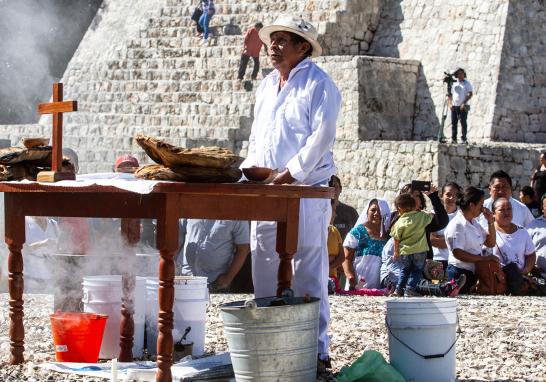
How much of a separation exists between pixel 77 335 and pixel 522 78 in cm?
1670

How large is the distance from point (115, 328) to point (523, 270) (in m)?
5.42

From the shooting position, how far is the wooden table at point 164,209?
20.7 ft

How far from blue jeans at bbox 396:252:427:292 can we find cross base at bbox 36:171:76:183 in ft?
16.4

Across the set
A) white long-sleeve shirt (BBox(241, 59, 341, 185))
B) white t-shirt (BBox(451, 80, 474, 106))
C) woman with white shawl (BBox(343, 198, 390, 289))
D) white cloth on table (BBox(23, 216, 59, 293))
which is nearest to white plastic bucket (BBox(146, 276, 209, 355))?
white long-sleeve shirt (BBox(241, 59, 341, 185))

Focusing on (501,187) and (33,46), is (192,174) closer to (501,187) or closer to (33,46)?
(501,187)

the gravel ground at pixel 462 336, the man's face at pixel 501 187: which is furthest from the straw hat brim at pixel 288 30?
the man's face at pixel 501 187

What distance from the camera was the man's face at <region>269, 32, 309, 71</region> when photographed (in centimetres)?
718

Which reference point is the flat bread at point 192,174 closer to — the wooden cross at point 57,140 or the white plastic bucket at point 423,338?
the wooden cross at point 57,140

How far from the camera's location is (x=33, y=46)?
36.0 metres

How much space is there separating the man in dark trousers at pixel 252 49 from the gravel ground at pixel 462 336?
12.8 meters

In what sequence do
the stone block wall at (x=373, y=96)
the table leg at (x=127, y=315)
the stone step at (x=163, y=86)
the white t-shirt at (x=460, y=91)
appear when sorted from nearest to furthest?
the table leg at (x=127, y=315), the white t-shirt at (x=460, y=91), the stone block wall at (x=373, y=96), the stone step at (x=163, y=86)

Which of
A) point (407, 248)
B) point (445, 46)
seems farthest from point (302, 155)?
point (445, 46)

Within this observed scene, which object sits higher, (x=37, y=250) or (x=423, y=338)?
(x=423, y=338)

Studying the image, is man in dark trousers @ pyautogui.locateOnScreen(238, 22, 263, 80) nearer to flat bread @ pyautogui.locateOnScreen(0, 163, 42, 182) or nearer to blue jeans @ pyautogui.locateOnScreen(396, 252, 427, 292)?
blue jeans @ pyautogui.locateOnScreen(396, 252, 427, 292)
